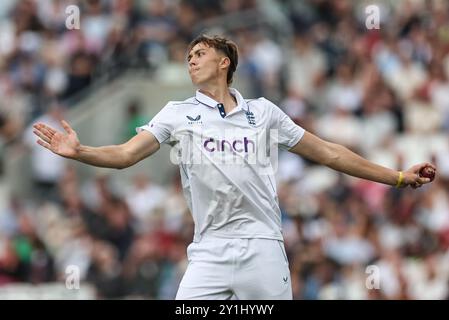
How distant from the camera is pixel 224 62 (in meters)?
9.14

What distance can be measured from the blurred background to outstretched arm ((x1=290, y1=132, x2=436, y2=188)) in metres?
4.73

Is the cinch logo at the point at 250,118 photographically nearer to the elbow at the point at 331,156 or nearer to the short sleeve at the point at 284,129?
the short sleeve at the point at 284,129

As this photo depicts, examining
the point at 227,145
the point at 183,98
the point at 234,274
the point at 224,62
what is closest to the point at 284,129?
the point at 227,145

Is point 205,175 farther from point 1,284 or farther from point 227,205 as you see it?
point 1,284

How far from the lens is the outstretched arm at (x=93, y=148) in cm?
828

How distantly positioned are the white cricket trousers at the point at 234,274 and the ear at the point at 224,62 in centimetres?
125

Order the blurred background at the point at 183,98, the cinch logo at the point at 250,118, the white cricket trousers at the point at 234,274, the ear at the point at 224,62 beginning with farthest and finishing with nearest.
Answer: the blurred background at the point at 183,98, the ear at the point at 224,62, the cinch logo at the point at 250,118, the white cricket trousers at the point at 234,274

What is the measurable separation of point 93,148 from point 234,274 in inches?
48.9

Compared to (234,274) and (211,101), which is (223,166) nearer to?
(211,101)

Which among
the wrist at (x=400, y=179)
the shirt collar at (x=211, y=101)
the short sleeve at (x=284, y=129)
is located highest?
the shirt collar at (x=211, y=101)

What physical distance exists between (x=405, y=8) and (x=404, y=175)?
11.0 m

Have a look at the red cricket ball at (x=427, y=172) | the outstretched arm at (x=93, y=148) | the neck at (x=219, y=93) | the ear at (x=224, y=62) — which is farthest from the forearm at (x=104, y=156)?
the red cricket ball at (x=427, y=172)

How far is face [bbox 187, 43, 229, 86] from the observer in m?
9.01

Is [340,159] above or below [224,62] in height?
below
